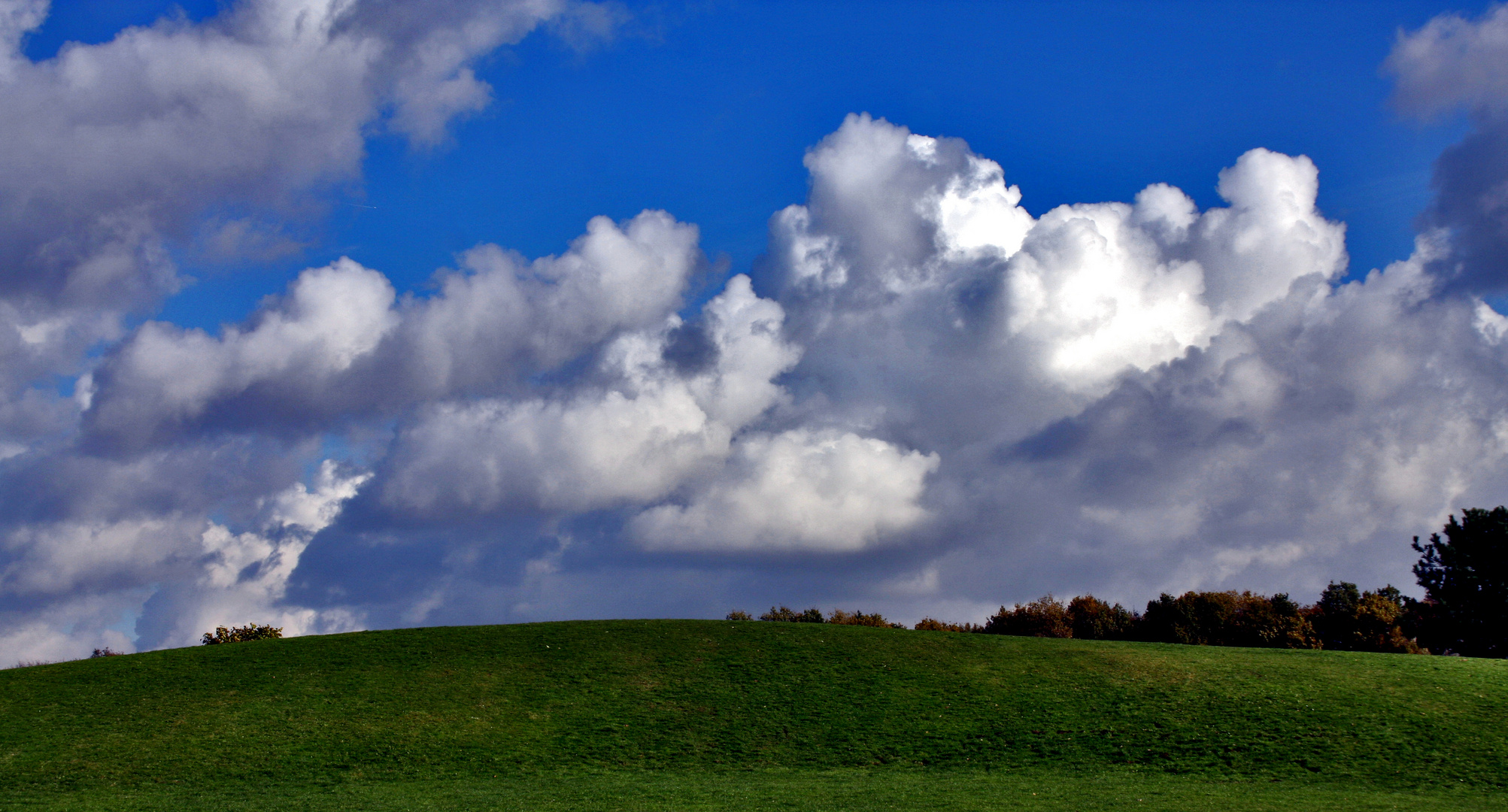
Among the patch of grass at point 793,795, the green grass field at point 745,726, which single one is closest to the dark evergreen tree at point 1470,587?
the green grass field at point 745,726

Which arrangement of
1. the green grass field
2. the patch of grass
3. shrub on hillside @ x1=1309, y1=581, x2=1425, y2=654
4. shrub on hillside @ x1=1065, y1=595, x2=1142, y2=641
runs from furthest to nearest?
1. shrub on hillside @ x1=1065, y1=595, x2=1142, y2=641
2. shrub on hillside @ x1=1309, y1=581, x2=1425, y2=654
3. the green grass field
4. the patch of grass

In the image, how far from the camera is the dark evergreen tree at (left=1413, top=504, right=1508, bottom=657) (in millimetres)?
96812

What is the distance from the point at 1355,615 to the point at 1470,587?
61.1 ft

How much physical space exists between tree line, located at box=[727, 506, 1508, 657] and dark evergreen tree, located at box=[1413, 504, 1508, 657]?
79 millimetres

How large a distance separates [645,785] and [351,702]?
1805 centimetres

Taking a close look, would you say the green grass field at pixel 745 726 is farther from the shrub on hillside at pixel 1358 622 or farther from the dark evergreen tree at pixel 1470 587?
the dark evergreen tree at pixel 1470 587

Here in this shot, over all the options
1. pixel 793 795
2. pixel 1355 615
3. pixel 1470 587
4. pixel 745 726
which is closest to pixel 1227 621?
pixel 1355 615

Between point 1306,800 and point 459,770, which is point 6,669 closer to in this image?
point 459,770

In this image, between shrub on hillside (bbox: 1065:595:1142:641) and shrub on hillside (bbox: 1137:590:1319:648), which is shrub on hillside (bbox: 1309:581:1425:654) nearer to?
shrub on hillside (bbox: 1137:590:1319:648)

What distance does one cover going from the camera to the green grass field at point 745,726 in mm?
35000

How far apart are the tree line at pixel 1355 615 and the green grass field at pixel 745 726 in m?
39.9

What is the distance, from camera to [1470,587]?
9975 cm

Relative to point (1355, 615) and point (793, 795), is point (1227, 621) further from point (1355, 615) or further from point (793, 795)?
point (793, 795)

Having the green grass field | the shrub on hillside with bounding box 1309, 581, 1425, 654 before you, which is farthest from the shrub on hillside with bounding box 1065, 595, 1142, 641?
the green grass field
